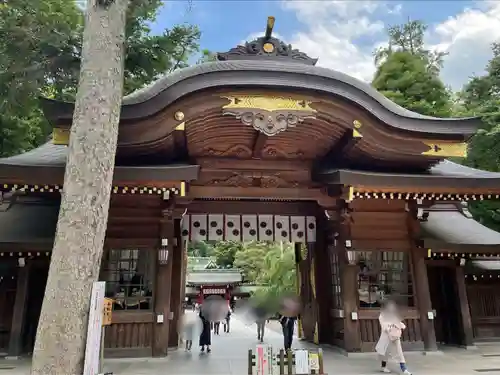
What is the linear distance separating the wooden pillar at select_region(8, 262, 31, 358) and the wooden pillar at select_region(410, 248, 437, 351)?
8.00 meters

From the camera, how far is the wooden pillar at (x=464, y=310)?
9.18 metres

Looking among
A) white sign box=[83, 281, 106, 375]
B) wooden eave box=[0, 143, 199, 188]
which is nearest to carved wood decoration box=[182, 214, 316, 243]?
wooden eave box=[0, 143, 199, 188]

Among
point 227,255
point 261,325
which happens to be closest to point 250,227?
point 261,325

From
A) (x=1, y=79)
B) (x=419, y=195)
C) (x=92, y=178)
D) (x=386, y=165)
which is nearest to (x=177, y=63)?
(x=1, y=79)

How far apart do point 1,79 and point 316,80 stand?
309 inches

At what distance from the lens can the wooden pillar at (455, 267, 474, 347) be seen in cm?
918

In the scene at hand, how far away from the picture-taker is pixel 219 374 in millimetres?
6516

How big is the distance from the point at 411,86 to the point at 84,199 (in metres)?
16.4

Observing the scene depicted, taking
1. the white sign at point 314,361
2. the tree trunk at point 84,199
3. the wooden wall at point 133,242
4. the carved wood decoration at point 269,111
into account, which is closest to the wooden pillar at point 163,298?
the wooden wall at point 133,242

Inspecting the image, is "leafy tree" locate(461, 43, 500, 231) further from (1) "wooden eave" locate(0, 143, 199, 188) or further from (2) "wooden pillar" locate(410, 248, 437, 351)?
(1) "wooden eave" locate(0, 143, 199, 188)

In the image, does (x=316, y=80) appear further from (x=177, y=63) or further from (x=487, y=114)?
(x=487, y=114)

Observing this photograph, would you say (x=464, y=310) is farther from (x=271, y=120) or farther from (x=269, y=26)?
(x=269, y=26)

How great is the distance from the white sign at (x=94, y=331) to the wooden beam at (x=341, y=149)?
5.16 metres

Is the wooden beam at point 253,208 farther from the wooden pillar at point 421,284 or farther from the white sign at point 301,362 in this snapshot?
the white sign at point 301,362
